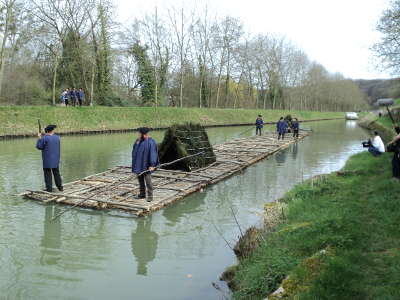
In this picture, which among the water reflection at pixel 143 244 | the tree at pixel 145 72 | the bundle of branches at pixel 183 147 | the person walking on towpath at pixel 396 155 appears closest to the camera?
the water reflection at pixel 143 244

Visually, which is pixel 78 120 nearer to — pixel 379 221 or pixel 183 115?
pixel 183 115

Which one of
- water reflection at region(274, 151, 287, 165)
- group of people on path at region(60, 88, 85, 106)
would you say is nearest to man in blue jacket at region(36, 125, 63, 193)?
water reflection at region(274, 151, 287, 165)

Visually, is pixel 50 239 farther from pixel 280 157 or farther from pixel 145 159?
pixel 280 157

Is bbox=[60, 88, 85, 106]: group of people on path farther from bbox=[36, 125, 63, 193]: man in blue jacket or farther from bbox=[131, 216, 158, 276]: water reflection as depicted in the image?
bbox=[131, 216, 158, 276]: water reflection

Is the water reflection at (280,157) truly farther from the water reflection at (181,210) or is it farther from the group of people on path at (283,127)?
the water reflection at (181,210)

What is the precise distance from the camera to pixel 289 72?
257 ft

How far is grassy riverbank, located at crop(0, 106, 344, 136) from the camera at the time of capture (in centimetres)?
2703

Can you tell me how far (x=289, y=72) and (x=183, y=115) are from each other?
41.9 m

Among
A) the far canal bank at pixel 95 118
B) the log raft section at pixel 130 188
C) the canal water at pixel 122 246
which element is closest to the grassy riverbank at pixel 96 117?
the far canal bank at pixel 95 118

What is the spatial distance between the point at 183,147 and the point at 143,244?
6.67 meters

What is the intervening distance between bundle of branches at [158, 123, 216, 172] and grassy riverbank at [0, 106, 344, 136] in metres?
16.2

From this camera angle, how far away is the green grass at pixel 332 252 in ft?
15.1

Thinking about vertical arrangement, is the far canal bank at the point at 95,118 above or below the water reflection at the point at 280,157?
above

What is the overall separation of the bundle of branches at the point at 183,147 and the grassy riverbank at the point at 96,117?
16.2 metres
